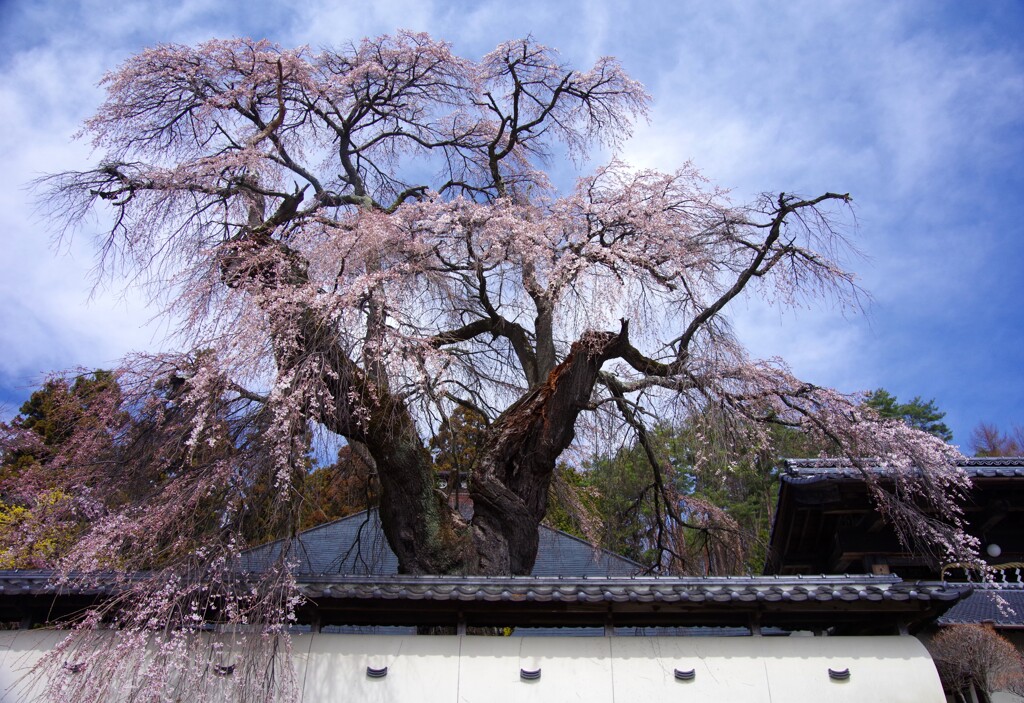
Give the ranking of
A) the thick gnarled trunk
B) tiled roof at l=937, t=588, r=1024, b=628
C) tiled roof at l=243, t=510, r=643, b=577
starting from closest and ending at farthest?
tiled roof at l=937, t=588, r=1024, b=628 → the thick gnarled trunk → tiled roof at l=243, t=510, r=643, b=577

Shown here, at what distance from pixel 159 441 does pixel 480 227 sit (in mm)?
4377

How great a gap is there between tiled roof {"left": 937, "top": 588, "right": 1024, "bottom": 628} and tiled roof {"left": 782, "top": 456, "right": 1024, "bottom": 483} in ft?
3.88

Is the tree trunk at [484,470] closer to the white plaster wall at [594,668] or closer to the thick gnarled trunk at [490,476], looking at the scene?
the thick gnarled trunk at [490,476]

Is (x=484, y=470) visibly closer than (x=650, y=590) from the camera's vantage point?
No

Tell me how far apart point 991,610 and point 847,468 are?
2060 millimetres

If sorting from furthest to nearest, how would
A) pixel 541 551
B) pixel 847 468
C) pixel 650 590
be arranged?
pixel 541 551 → pixel 847 468 → pixel 650 590

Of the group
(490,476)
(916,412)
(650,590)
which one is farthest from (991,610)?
(916,412)

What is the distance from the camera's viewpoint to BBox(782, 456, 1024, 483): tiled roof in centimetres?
737

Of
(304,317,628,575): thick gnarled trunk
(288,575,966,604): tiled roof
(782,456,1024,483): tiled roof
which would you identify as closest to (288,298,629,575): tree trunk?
(304,317,628,575): thick gnarled trunk

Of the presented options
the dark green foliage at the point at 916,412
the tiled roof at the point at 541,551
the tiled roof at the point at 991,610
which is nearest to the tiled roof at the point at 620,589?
the tiled roof at the point at 991,610

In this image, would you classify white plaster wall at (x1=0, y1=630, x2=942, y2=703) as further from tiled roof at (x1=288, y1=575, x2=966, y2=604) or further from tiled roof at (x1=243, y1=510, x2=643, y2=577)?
tiled roof at (x1=243, y1=510, x2=643, y2=577)

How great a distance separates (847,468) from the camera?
25.7 ft

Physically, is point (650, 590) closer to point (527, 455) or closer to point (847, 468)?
point (527, 455)

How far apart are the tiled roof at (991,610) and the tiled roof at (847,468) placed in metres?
1.18
